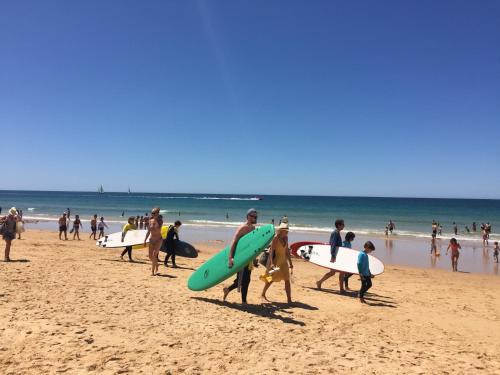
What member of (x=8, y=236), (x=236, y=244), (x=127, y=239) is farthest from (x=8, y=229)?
→ (x=236, y=244)

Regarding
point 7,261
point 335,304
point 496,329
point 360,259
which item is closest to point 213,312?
point 335,304

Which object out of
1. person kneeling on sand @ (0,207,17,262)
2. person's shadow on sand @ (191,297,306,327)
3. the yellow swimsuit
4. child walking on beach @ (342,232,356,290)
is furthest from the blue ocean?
person kneeling on sand @ (0,207,17,262)

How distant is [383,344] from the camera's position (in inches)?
189

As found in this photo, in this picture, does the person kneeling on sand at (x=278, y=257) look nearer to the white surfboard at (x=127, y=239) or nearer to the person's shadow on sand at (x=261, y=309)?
the person's shadow on sand at (x=261, y=309)

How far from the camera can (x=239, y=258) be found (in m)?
6.11

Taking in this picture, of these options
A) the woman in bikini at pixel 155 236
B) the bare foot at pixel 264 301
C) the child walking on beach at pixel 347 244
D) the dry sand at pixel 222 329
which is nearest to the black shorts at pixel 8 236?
the dry sand at pixel 222 329

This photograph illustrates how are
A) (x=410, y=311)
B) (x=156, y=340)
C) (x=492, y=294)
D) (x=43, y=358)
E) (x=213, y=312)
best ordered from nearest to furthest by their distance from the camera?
(x=43, y=358) → (x=156, y=340) → (x=213, y=312) → (x=410, y=311) → (x=492, y=294)

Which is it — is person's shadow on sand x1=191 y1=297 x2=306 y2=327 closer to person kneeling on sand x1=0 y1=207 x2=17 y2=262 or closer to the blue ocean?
person kneeling on sand x1=0 y1=207 x2=17 y2=262

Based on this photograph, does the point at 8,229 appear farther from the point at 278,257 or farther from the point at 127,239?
the point at 278,257

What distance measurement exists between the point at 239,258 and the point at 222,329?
1309 mm

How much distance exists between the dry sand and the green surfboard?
0.34 meters

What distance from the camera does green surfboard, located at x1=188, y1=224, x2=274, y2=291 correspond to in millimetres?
5934

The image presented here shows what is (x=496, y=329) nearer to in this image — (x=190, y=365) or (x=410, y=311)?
(x=410, y=311)

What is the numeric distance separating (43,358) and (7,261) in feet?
22.8
